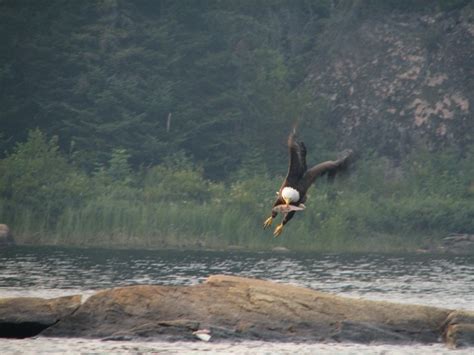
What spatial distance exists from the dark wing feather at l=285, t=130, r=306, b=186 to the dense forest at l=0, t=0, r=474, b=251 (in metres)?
23.6

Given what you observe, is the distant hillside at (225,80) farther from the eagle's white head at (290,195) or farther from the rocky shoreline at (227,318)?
the eagle's white head at (290,195)

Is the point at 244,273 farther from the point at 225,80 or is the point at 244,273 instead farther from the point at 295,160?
the point at 225,80

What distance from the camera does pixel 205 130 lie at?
61.7 m

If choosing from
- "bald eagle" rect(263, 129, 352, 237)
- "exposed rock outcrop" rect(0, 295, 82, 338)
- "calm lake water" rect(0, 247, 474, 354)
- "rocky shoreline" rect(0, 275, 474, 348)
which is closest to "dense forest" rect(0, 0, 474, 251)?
"calm lake water" rect(0, 247, 474, 354)

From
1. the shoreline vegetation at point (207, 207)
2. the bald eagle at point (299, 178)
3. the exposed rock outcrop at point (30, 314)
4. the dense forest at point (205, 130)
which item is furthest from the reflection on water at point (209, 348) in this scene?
the dense forest at point (205, 130)

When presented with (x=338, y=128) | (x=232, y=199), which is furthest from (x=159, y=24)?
(x=232, y=199)

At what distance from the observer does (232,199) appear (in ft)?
168

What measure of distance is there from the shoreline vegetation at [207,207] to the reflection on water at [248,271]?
2.65 m

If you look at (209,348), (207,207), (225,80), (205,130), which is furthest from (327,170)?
(225,80)

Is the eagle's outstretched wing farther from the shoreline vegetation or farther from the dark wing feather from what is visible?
the shoreline vegetation

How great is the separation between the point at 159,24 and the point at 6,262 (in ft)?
79.5

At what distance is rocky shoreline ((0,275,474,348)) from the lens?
82.4 ft

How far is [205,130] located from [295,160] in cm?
3804

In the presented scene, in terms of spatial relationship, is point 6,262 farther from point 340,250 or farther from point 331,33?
point 331,33
